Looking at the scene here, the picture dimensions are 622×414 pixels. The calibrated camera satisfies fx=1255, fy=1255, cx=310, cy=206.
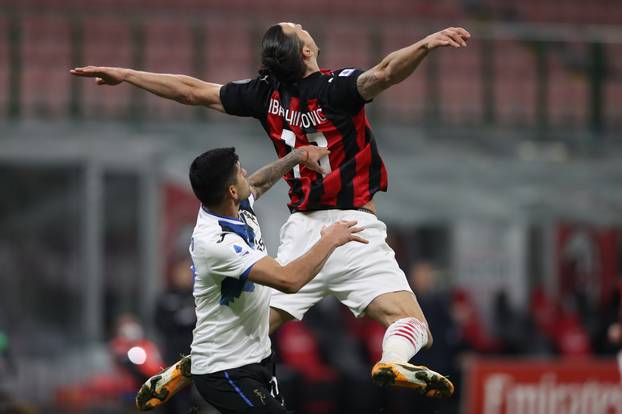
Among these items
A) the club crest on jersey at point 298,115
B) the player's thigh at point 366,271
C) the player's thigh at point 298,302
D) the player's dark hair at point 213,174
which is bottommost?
the player's thigh at point 298,302

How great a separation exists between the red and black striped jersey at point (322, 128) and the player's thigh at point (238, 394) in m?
1.11

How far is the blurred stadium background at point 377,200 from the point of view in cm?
1287

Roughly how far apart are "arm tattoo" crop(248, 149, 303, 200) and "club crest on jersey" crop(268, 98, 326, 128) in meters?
0.17

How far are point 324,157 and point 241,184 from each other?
635mm

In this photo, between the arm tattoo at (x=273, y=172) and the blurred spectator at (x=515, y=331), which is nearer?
the arm tattoo at (x=273, y=172)

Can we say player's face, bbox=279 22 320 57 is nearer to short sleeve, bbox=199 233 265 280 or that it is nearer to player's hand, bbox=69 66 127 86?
player's hand, bbox=69 66 127 86

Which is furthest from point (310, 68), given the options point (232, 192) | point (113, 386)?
point (113, 386)

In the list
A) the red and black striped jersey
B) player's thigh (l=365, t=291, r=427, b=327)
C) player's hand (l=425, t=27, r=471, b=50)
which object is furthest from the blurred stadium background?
player's hand (l=425, t=27, r=471, b=50)

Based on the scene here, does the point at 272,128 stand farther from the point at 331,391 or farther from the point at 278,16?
the point at 278,16

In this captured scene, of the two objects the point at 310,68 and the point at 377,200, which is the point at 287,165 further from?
the point at 377,200

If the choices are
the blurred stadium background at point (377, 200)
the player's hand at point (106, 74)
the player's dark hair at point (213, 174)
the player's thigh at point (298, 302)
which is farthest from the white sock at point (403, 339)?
the blurred stadium background at point (377, 200)

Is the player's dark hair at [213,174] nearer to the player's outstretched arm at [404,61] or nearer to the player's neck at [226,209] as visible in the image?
the player's neck at [226,209]

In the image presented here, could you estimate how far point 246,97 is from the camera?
Answer: 690 centimetres

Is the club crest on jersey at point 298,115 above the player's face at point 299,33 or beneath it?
beneath
